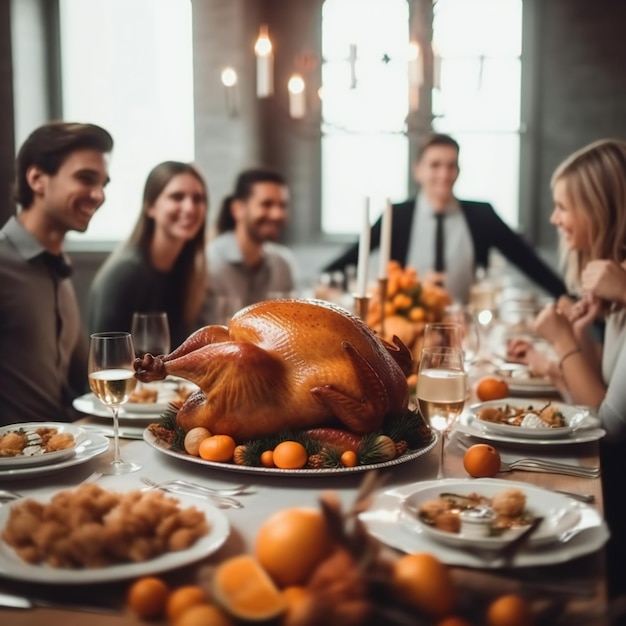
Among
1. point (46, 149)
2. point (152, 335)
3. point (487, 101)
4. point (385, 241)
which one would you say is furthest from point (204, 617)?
point (487, 101)

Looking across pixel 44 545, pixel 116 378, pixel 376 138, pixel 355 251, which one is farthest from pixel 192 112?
pixel 44 545

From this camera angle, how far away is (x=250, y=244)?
155 inches

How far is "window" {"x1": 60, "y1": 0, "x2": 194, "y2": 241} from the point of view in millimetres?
5062

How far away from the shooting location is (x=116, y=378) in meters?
1.25

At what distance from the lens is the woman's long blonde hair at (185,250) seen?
9.96ft

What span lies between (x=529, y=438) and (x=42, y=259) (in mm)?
1342

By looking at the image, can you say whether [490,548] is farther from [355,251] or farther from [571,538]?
[355,251]

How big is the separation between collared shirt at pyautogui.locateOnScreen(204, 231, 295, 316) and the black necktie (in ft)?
2.49

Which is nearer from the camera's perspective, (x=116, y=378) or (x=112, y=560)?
(x=112, y=560)

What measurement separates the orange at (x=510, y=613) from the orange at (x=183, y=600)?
0.25 m

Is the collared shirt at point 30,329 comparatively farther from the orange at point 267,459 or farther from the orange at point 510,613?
the orange at point 510,613

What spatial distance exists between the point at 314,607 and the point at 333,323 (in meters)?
0.66

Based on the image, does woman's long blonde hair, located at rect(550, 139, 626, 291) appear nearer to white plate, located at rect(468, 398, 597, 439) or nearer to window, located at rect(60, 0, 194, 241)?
white plate, located at rect(468, 398, 597, 439)

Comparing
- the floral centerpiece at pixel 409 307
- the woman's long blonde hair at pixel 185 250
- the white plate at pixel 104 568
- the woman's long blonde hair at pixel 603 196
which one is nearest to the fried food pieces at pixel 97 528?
the white plate at pixel 104 568
